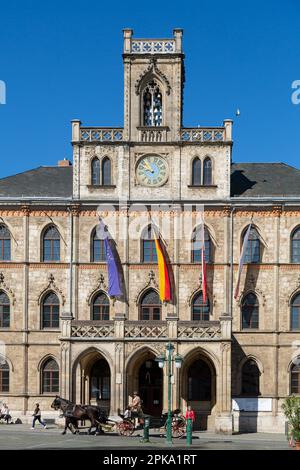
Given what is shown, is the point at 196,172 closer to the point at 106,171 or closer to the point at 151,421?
the point at 106,171

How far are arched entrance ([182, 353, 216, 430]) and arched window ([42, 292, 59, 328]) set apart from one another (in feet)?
27.2

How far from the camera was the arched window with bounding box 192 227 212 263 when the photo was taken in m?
59.9

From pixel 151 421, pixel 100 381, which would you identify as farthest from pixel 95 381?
pixel 151 421

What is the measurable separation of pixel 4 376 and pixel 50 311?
4614mm

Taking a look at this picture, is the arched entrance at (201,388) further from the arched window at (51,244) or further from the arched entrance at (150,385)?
the arched window at (51,244)

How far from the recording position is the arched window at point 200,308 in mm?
59875

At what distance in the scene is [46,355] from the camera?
60.2 m

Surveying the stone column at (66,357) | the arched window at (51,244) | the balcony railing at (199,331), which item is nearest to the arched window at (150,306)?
the balcony railing at (199,331)

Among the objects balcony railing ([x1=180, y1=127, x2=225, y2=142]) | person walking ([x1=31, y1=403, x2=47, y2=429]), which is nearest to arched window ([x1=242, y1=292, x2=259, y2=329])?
balcony railing ([x1=180, y1=127, x2=225, y2=142])

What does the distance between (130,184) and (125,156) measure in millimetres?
1654

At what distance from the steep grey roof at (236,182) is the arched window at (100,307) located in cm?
626

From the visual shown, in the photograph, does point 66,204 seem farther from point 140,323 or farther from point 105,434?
point 105,434

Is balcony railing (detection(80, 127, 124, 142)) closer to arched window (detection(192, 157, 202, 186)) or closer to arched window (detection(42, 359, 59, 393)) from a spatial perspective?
arched window (detection(192, 157, 202, 186))
